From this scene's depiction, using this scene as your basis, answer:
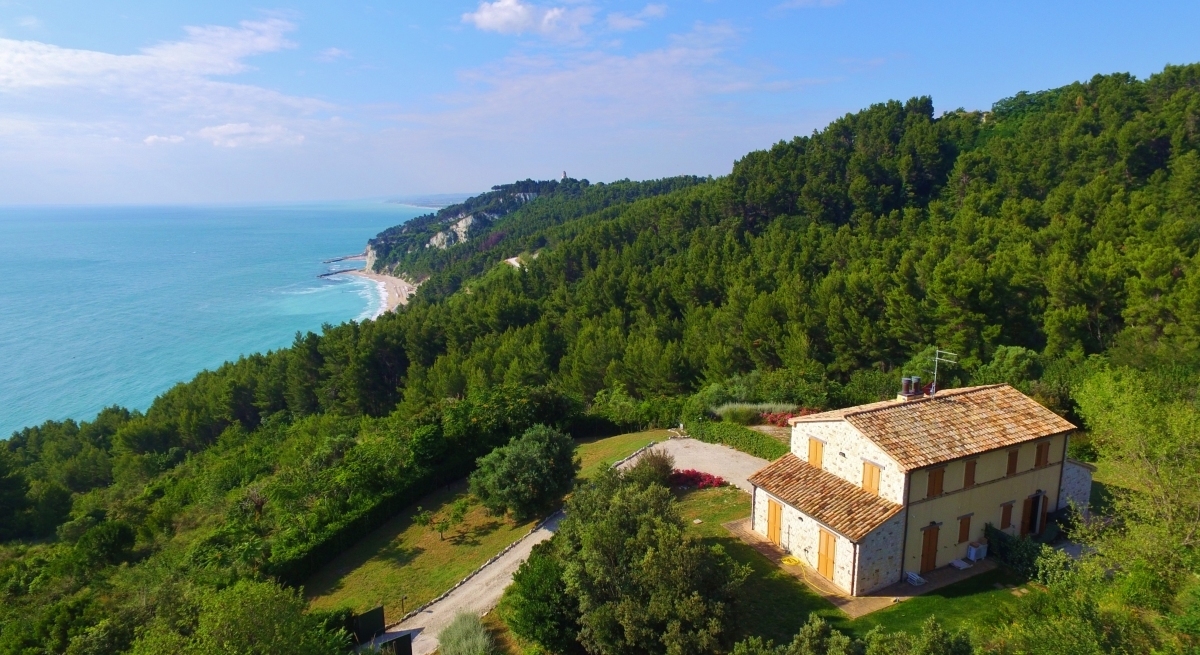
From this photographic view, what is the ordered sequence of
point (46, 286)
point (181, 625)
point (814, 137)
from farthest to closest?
1. point (46, 286)
2. point (814, 137)
3. point (181, 625)

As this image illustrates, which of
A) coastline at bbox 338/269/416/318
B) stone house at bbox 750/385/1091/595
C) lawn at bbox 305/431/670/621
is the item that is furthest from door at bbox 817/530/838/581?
coastline at bbox 338/269/416/318

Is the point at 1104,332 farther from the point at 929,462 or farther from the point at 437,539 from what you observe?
the point at 437,539

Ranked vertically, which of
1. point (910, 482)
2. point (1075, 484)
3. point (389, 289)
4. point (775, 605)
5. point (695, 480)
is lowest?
point (389, 289)

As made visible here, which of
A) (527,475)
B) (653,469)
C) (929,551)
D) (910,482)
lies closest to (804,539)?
(929,551)

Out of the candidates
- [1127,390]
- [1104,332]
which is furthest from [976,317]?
[1127,390]

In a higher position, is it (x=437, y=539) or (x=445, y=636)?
(x=445, y=636)

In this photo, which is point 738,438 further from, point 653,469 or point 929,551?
point 929,551
